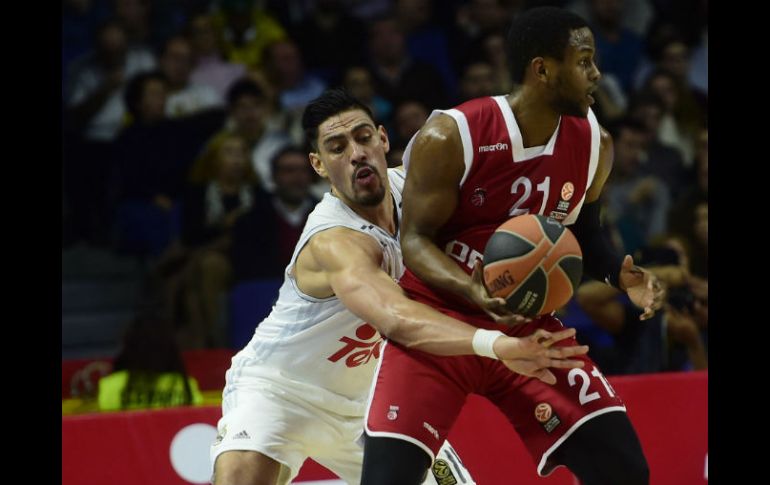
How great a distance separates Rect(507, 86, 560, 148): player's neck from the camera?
4012mm

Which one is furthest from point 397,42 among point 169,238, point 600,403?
point 600,403

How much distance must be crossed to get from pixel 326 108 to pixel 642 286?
4.79ft

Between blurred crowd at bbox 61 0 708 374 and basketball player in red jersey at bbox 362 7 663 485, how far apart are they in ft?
10.4

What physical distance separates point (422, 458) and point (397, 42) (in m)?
6.25

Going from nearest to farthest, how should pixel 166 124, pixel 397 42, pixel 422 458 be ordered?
1. pixel 422 458
2. pixel 166 124
3. pixel 397 42

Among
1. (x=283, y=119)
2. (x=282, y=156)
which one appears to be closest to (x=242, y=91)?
(x=283, y=119)

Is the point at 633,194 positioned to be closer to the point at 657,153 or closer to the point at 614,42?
the point at 657,153

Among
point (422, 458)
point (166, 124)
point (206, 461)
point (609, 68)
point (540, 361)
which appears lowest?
point (206, 461)

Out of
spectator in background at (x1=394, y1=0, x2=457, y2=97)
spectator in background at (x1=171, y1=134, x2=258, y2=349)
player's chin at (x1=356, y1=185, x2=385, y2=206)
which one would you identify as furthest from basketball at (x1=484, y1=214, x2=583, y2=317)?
spectator in background at (x1=394, y1=0, x2=457, y2=97)

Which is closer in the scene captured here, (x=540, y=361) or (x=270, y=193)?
(x=540, y=361)

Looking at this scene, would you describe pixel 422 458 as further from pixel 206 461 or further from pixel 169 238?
pixel 169 238

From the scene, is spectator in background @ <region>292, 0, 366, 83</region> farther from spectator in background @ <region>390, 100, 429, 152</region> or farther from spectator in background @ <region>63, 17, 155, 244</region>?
spectator in background @ <region>63, 17, 155, 244</region>

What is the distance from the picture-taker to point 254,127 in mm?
9109

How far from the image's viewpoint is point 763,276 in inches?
212
